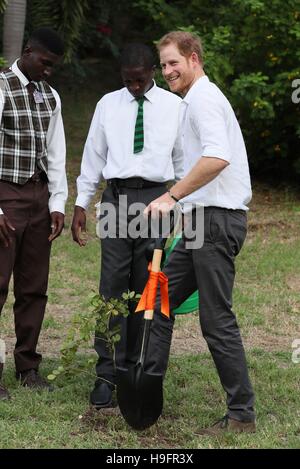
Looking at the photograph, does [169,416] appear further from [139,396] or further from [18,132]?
[18,132]

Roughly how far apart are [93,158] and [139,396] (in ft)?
5.04

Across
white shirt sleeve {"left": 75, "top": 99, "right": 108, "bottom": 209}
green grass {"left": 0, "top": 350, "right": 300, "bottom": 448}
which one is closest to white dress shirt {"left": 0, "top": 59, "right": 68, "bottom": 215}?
white shirt sleeve {"left": 75, "top": 99, "right": 108, "bottom": 209}

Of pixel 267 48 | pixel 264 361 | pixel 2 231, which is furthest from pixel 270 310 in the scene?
pixel 267 48

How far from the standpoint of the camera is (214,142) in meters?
4.46

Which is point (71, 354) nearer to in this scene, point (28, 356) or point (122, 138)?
point (28, 356)

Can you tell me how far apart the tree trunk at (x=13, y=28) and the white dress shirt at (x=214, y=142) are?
23.3 feet

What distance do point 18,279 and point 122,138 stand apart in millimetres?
1060

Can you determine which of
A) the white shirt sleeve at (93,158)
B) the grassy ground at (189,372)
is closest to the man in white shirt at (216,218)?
the grassy ground at (189,372)

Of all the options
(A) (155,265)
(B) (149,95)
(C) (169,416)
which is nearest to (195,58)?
(B) (149,95)

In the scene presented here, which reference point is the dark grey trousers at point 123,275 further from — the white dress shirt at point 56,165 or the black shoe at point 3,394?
the black shoe at point 3,394

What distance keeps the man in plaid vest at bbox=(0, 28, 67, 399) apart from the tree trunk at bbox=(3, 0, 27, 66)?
20.2 ft

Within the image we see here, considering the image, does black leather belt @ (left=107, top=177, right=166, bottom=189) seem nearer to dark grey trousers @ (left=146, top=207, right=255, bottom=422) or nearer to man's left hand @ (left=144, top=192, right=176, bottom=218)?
dark grey trousers @ (left=146, top=207, right=255, bottom=422)

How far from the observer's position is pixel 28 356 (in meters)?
5.65

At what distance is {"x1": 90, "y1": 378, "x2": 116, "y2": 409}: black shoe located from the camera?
16.9 feet
